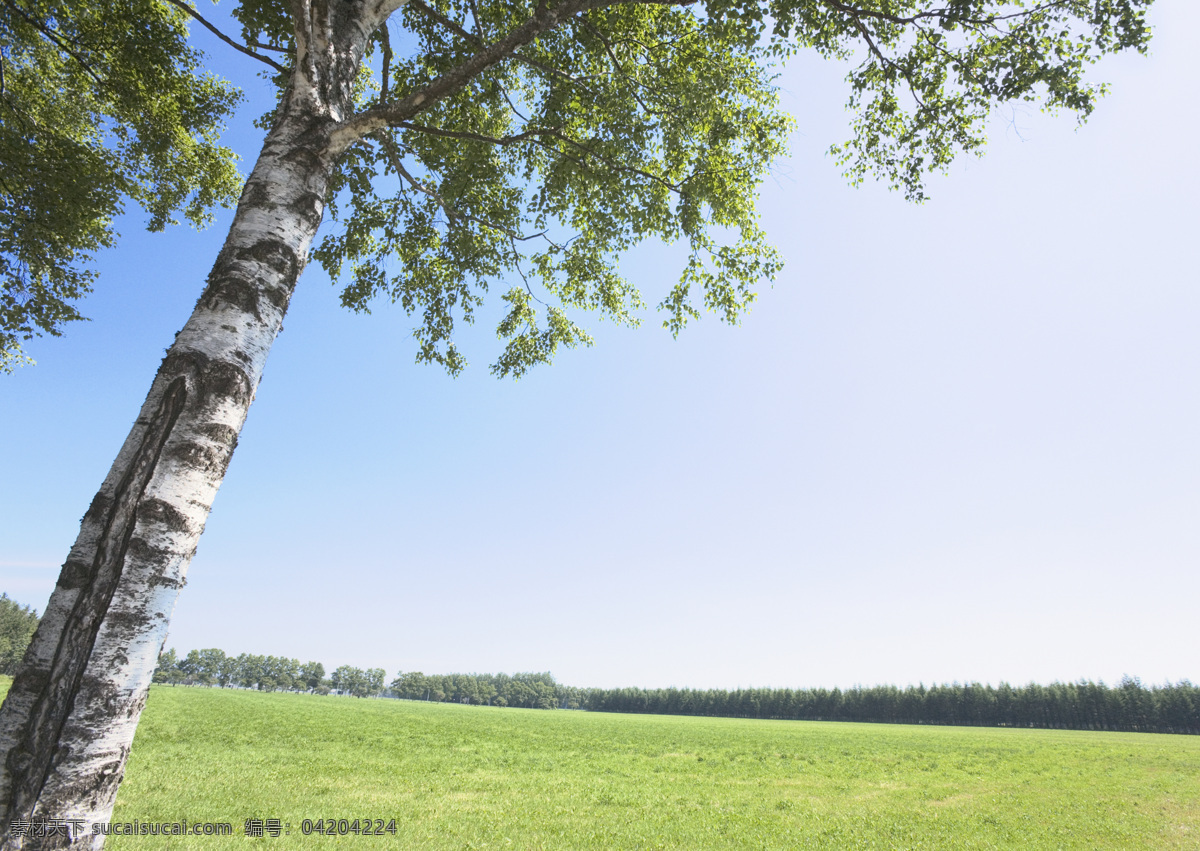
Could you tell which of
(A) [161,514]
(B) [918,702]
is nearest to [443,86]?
(A) [161,514]

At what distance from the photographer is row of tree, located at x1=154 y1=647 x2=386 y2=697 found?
6673 inches

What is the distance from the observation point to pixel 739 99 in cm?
844

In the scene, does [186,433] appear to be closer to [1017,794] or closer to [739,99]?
[739,99]

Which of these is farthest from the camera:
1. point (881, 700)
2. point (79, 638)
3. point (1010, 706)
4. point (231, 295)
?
point (881, 700)

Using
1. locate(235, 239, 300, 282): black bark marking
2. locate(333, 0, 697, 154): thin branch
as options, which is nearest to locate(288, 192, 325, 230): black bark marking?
locate(235, 239, 300, 282): black bark marking

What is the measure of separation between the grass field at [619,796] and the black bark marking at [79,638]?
338 inches

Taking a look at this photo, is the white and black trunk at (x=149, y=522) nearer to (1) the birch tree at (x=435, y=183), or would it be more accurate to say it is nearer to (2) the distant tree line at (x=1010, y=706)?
(1) the birch tree at (x=435, y=183)

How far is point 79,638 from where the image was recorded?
235 centimetres

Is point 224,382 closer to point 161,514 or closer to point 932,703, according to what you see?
point 161,514

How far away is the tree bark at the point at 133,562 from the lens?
86.1 inches

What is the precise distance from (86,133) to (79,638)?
13093 millimetres

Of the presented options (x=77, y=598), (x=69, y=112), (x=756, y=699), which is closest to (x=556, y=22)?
(x=77, y=598)

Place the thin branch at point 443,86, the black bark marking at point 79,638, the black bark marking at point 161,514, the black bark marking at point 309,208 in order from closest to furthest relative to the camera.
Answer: the black bark marking at point 79,638 < the black bark marking at point 161,514 < the black bark marking at point 309,208 < the thin branch at point 443,86

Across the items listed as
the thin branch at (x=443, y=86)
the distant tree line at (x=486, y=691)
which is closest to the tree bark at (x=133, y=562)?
the thin branch at (x=443, y=86)
